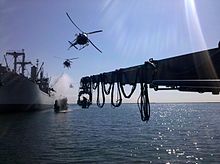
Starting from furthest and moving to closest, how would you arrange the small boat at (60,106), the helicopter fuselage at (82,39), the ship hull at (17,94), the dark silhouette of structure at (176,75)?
the small boat at (60,106), the ship hull at (17,94), the helicopter fuselage at (82,39), the dark silhouette of structure at (176,75)

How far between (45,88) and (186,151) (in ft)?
514

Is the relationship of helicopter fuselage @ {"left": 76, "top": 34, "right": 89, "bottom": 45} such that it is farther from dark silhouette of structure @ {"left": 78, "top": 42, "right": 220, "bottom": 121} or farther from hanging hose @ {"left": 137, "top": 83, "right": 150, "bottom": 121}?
hanging hose @ {"left": 137, "top": 83, "right": 150, "bottom": 121}

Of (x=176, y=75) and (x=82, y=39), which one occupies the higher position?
(x=82, y=39)

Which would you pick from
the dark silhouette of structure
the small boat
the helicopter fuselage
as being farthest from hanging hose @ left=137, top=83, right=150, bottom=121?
the small boat

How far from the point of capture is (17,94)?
120312 mm

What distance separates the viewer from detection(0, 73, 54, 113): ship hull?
363ft

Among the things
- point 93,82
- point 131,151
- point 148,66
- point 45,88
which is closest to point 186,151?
point 131,151

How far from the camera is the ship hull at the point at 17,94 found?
111 m

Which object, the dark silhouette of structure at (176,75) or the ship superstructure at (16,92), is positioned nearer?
the dark silhouette of structure at (176,75)

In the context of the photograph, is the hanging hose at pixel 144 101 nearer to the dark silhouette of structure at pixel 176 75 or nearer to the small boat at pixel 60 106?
the dark silhouette of structure at pixel 176 75

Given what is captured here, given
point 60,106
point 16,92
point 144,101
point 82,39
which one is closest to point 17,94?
point 16,92

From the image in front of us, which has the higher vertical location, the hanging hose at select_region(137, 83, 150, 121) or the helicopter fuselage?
the helicopter fuselage

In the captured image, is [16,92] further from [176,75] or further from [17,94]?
[176,75]

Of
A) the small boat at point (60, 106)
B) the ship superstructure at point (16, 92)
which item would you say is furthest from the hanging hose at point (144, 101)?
the small boat at point (60, 106)
